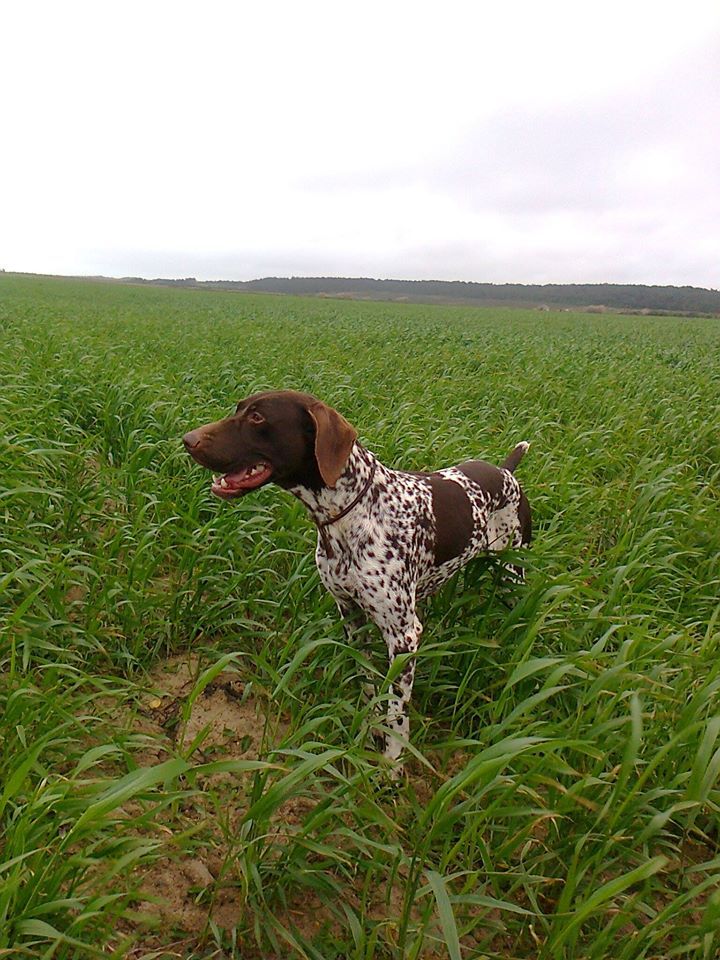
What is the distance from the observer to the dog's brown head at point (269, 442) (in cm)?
232

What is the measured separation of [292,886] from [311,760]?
1.63ft

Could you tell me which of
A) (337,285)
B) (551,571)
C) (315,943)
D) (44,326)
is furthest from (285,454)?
(337,285)

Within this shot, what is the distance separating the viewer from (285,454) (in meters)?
2.37

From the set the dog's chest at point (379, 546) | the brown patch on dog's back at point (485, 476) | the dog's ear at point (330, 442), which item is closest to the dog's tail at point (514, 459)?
the brown patch on dog's back at point (485, 476)

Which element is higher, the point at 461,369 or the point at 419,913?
the point at 461,369

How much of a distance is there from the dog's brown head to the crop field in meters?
0.66

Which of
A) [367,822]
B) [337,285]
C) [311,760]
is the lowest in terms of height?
[367,822]

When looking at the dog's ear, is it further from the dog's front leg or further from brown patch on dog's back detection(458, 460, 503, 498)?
brown patch on dog's back detection(458, 460, 503, 498)

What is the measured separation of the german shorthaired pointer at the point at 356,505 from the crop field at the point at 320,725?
193mm

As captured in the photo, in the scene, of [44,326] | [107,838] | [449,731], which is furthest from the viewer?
[44,326]

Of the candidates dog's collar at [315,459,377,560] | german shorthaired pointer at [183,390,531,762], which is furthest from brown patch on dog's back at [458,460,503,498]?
dog's collar at [315,459,377,560]

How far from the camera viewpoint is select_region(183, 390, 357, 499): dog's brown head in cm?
232

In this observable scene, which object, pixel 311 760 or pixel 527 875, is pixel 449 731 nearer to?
pixel 527 875

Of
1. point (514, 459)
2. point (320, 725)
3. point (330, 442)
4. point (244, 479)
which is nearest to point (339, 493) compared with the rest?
point (330, 442)
